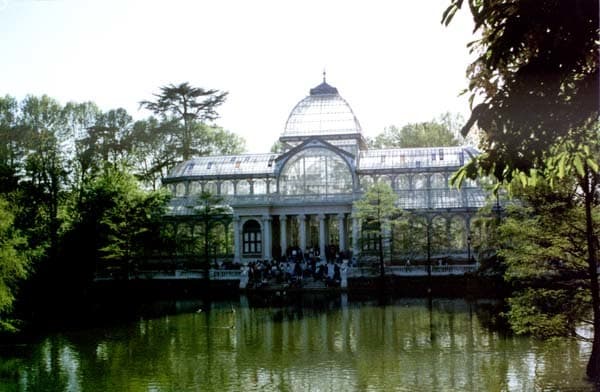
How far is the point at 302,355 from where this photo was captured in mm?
20188

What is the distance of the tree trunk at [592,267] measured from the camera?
47.9 ft

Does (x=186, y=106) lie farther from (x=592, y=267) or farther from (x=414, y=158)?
(x=592, y=267)

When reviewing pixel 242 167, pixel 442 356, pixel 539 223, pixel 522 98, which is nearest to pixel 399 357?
pixel 442 356

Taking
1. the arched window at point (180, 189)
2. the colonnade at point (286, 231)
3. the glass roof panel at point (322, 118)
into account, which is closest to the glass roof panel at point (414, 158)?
the glass roof panel at point (322, 118)

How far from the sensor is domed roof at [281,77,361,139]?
54188 millimetres

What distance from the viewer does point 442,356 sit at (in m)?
19.4

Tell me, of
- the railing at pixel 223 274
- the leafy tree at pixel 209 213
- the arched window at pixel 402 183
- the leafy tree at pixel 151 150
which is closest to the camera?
the railing at pixel 223 274

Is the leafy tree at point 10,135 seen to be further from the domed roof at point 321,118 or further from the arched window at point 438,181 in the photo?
the arched window at point 438,181

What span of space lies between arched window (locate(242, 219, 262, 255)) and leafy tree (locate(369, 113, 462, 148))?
23523 millimetres

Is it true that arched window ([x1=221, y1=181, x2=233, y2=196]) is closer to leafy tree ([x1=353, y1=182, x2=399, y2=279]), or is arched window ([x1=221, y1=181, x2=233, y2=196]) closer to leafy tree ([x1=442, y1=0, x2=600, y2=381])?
leafy tree ([x1=353, y1=182, x2=399, y2=279])

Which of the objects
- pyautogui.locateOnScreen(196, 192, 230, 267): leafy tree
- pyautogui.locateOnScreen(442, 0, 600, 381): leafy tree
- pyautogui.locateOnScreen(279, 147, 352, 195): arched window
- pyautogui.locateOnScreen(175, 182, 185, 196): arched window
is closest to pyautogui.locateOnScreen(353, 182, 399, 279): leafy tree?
pyautogui.locateOnScreen(279, 147, 352, 195): arched window

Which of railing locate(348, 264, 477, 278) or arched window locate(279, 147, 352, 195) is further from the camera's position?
arched window locate(279, 147, 352, 195)

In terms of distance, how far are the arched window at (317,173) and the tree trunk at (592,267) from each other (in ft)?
113

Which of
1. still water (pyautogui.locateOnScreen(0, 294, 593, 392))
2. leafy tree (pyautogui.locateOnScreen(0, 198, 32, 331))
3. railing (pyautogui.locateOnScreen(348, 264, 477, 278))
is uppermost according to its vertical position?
leafy tree (pyautogui.locateOnScreen(0, 198, 32, 331))
